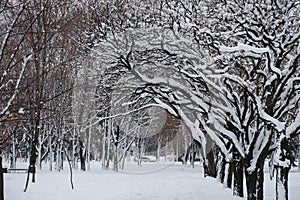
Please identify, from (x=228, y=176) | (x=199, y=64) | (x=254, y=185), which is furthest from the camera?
(x=228, y=176)

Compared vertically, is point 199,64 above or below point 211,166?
above

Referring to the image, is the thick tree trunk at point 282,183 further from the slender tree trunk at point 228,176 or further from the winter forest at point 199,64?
the slender tree trunk at point 228,176

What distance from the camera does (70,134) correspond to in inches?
1545

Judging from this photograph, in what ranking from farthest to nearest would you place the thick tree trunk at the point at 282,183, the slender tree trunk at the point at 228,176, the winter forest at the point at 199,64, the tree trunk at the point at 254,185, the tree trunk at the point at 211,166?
1. the tree trunk at the point at 211,166
2. the slender tree trunk at the point at 228,176
3. the thick tree trunk at the point at 282,183
4. the tree trunk at the point at 254,185
5. the winter forest at the point at 199,64

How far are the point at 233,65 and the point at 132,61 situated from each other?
3.17 metres

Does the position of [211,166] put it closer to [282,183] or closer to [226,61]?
[282,183]

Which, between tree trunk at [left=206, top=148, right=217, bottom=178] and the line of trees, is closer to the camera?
the line of trees

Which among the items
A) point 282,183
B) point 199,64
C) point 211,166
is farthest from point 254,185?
point 211,166

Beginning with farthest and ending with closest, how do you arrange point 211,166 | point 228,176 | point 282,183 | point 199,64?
point 211,166 → point 228,176 → point 282,183 → point 199,64

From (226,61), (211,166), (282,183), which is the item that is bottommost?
(211,166)

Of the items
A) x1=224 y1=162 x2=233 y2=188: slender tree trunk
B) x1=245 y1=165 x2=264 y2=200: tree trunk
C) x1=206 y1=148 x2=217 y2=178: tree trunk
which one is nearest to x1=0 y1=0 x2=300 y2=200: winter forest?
x1=245 y1=165 x2=264 y2=200: tree trunk

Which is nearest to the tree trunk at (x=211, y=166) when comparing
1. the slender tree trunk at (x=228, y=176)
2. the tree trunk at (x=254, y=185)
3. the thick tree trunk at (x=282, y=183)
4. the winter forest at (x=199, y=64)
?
the slender tree trunk at (x=228, y=176)

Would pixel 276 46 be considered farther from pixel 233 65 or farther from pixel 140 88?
pixel 140 88

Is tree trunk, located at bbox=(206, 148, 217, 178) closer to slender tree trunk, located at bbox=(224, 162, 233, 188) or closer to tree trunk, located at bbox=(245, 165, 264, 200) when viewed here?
slender tree trunk, located at bbox=(224, 162, 233, 188)
